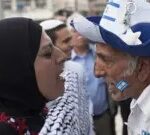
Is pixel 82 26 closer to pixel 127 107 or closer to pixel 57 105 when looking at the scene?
pixel 57 105

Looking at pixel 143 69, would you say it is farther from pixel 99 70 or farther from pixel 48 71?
pixel 48 71

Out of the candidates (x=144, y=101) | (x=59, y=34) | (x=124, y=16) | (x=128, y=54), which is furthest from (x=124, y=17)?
(x=59, y=34)

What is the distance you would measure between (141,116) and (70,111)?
0.71 metres

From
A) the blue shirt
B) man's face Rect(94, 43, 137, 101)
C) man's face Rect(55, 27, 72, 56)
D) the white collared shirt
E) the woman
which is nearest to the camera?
the white collared shirt

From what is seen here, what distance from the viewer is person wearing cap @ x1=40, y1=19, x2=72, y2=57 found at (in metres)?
5.01

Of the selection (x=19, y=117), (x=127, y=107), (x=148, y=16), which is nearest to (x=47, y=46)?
(x=19, y=117)

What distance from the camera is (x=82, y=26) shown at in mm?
2951

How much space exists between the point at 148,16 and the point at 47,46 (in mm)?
628

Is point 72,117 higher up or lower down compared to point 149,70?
lower down

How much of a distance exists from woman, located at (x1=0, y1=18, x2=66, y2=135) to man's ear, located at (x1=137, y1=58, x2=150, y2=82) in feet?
1.73

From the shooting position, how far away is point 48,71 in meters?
3.02

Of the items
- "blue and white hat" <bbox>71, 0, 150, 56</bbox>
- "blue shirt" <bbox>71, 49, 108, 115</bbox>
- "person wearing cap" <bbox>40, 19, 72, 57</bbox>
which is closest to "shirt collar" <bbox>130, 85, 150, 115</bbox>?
"blue and white hat" <bbox>71, 0, 150, 56</bbox>

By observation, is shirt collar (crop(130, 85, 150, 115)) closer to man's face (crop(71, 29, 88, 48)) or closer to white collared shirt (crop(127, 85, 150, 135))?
white collared shirt (crop(127, 85, 150, 135))

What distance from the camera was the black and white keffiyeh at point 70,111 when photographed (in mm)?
2993
